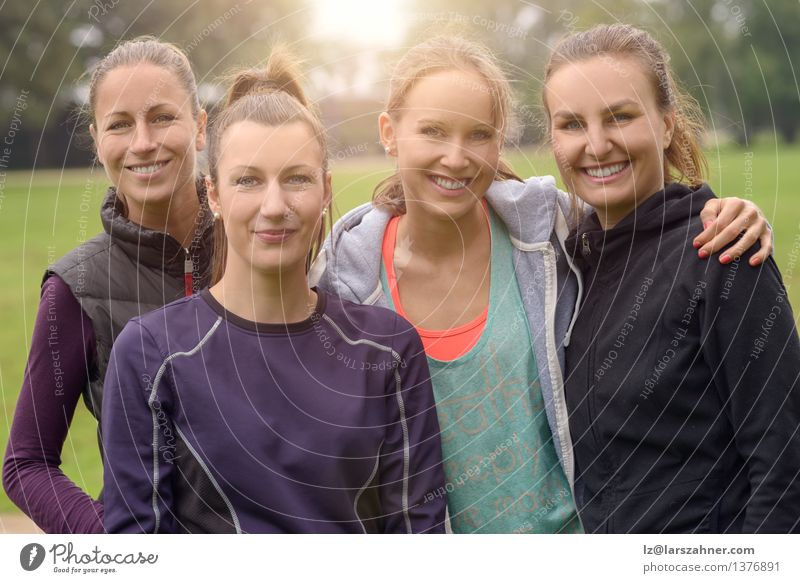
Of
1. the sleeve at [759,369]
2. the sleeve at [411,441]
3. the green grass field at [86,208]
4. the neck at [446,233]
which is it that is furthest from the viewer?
the green grass field at [86,208]

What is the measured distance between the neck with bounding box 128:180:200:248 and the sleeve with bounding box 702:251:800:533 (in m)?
1.10

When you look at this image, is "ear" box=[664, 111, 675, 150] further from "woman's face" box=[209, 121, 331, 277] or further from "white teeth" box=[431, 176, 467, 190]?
"woman's face" box=[209, 121, 331, 277]

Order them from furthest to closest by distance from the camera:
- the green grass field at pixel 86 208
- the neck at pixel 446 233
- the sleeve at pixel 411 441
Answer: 1. the green grass field at pixel 86 208
2. the neck at pixel 446 233
3. the sleeve at pixel 411 441

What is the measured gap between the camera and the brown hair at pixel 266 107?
182 cm

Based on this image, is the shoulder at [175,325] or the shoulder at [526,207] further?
the shoulder at [526,207]

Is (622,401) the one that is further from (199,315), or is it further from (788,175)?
(788,175)

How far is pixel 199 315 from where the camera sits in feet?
5.98

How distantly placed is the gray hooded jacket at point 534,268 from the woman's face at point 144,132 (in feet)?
1.21

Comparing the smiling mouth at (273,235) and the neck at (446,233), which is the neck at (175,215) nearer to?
the smiling mouth at (273,235)

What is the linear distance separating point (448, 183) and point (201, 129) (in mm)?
559

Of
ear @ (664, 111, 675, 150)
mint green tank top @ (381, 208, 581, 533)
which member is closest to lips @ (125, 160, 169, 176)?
mint green tank top @ (381, 208, 581, 533)

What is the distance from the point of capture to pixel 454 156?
74.2 inches

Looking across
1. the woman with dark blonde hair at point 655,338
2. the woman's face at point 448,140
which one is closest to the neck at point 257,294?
the woman's face at point 448,140
